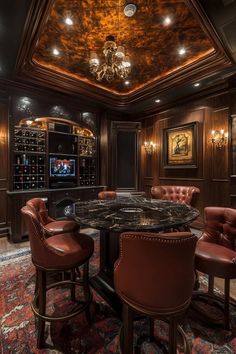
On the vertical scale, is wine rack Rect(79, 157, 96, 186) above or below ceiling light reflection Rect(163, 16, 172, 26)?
below

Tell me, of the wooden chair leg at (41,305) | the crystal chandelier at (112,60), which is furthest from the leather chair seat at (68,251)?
the crystal chandelier at (112,60)

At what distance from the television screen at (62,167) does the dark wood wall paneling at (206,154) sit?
2.43 m

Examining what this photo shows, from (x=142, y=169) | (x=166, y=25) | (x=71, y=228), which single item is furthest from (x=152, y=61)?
(x=71, y=228)

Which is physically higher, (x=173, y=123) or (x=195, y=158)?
(x=173, y=123)

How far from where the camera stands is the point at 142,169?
584 centimetres

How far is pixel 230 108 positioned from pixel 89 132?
3.37 m

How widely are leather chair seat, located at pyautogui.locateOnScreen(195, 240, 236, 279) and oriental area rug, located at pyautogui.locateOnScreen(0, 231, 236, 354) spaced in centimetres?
51

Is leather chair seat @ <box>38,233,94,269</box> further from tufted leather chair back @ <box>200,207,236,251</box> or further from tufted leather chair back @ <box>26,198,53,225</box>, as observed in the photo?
tufted leather chair back @ <box>200,207,236,251</box>

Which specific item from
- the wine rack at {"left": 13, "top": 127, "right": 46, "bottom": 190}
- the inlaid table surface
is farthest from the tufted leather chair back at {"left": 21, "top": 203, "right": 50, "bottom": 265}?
the wine rack at {"left": 13, "top": 127, "right": 46, "bottom": 190}

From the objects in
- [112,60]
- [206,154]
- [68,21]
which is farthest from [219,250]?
[68,21]

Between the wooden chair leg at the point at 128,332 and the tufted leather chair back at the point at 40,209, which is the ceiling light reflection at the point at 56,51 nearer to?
the tufted leather chair back at the point at 40,209

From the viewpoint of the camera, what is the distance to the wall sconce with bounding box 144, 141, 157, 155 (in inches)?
215

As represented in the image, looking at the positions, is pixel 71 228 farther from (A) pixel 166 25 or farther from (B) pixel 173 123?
(B) pixel 173 123

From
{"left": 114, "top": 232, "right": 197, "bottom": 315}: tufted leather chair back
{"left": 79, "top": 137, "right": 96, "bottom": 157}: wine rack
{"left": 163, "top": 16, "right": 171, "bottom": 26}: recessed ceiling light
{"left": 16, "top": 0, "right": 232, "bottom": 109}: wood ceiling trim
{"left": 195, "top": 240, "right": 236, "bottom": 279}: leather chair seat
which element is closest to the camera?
{"left": 114, "top": 232, "right": 197, "bottom": 315}: tufted leather chair back
